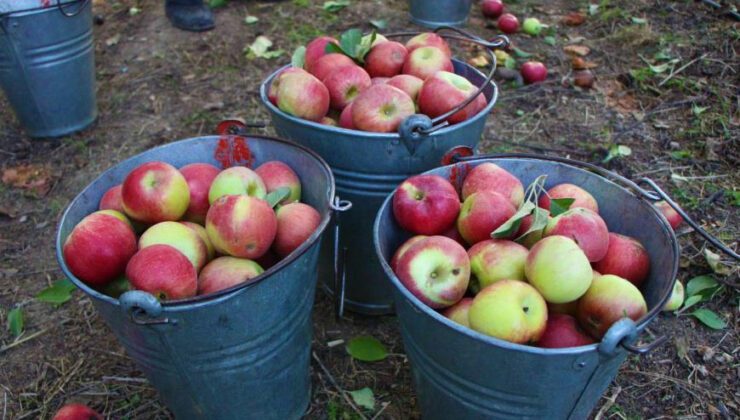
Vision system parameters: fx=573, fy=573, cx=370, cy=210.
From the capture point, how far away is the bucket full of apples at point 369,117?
189 cm

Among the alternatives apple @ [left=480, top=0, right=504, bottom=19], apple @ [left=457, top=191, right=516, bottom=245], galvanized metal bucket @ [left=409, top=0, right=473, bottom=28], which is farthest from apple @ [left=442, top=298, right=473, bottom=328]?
apple @ [left=480, top=0, right=504, bottom=19]

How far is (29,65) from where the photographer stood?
3188 millimetres

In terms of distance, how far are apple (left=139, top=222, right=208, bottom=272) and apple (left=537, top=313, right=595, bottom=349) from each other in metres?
0.95

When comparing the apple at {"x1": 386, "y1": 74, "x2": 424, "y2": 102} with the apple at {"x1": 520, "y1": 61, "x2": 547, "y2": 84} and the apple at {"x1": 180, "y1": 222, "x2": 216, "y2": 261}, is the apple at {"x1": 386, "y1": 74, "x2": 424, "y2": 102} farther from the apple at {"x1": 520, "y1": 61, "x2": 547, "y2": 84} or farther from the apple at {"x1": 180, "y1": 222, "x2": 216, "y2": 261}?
the apple at {"x1": 520, "y1": 61, "x2": 547, "y2": 84}

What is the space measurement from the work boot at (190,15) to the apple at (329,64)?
274cm

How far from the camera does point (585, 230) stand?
155 cm

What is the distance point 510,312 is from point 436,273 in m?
0.24

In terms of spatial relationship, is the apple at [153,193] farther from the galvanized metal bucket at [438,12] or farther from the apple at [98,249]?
the galvanized metal bucket at [438,12]

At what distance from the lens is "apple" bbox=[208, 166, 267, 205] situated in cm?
175

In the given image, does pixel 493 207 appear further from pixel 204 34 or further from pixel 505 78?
pixel 204 34

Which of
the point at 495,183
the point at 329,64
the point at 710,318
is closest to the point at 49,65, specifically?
the point at 329,64

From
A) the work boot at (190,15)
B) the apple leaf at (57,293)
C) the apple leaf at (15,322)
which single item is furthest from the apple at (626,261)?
the work boot at (190,15)

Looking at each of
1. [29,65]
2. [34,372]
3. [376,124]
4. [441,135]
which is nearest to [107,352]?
[34,372]

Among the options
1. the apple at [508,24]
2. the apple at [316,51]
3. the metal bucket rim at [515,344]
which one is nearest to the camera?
the metal bucket rim at [515,344]
